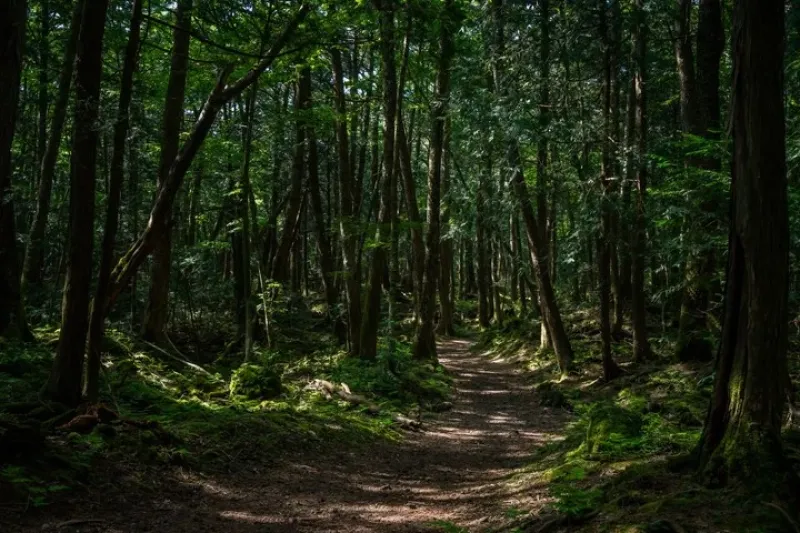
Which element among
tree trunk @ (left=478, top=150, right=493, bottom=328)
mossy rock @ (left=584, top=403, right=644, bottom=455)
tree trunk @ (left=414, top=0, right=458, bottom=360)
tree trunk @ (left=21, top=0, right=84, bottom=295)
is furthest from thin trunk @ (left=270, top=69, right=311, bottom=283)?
mossy rock @ (left=584, top=403, right=644, bottom=455)

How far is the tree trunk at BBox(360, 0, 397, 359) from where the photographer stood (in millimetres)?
13898

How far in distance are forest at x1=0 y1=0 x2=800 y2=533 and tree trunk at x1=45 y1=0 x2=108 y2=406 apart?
3cm

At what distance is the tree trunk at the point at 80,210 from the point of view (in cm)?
689

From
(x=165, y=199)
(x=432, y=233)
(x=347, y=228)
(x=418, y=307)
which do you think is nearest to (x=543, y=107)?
(x=432, y=233)

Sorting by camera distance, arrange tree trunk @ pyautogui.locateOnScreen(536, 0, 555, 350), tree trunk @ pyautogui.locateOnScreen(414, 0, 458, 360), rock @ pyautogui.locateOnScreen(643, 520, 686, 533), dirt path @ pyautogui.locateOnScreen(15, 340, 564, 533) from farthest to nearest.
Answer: tree trunk @ pyautogui.locateOnScreen(414, 0, 458, 360)
tree trunk @ pyautogui.locateOnScreen(536, 0, 555, 350)
dirt path @ pyautogui.locateOnScreen(15, 340, 564, 533)
rock @ pyautogui.locateOnScreen(643, 520, 686, 533)

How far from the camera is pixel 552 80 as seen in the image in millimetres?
14375

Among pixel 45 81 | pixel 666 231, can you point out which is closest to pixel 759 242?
pixel 666 231

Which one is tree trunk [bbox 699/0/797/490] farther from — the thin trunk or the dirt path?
the thin trunk

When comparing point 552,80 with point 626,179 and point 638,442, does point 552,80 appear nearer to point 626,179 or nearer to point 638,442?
point 626,179

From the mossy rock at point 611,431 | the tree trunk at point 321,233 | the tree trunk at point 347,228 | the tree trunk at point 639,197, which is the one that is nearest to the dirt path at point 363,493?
the mossy rock at point 611,431

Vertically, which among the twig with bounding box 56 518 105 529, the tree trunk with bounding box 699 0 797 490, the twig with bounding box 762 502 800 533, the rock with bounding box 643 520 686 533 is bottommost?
the twig with bounding box 56 518 105 529

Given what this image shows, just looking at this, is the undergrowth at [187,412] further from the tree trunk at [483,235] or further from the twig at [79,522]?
the tree trunk at [483,235]

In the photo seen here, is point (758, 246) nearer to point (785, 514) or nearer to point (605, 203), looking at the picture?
point (785, 514)

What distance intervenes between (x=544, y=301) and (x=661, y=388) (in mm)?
4671
